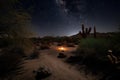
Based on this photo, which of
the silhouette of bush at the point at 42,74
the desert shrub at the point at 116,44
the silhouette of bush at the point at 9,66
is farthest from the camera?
the desert shrub at the point at 116,44

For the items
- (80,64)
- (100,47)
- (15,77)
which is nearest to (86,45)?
(100,47)

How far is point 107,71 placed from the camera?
30.6 feet

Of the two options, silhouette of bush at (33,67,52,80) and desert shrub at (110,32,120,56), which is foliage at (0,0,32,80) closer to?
silhouette of bush at (33,67,52,80)

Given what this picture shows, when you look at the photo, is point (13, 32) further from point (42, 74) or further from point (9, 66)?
point (42, 74)

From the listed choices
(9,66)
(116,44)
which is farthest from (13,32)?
(116,44)

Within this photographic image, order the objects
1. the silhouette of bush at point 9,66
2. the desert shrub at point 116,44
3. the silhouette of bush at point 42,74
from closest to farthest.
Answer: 1. the silhouette of bush at point 42,74
2. the silhouette of bush at point 9,66
3. the desert shrub at point 116,44

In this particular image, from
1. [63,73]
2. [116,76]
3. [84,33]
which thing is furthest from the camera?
[84,33]

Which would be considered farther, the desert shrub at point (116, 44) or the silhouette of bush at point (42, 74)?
the desert shrub at point (116, 44)

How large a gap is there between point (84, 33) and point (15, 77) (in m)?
13.7

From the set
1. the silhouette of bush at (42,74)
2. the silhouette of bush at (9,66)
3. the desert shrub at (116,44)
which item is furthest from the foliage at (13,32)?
the desert shrub at (116,44)

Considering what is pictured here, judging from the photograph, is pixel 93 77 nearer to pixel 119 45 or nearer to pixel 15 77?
pixel 119 45

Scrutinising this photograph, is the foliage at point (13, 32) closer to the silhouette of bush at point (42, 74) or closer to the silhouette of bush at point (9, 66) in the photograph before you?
the silhouette of bush at point (9, 66)

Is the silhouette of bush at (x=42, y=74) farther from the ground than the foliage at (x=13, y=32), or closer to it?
closer to it

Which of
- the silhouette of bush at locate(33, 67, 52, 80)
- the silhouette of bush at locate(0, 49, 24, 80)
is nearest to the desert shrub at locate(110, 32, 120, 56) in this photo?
the silhouette of bush at locate(33, 67, 52, 80)
